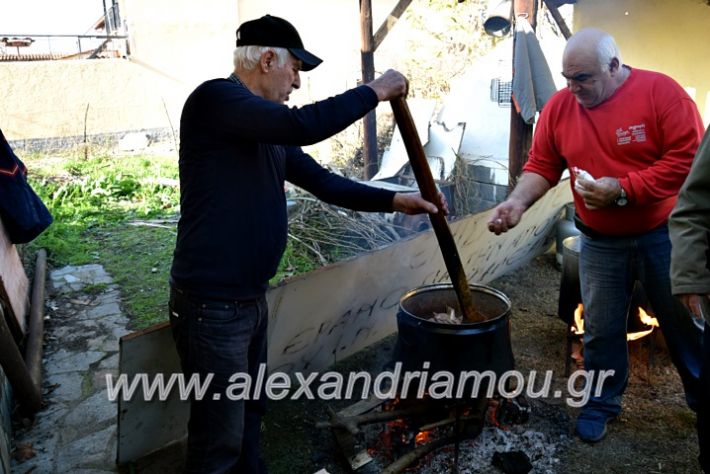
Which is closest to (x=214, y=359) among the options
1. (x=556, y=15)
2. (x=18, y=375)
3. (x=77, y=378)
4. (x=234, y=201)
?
(x=234, y=201)

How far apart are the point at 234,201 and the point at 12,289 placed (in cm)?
324

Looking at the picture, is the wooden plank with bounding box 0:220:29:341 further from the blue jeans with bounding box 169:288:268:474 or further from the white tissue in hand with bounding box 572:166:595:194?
the white tissue in hand with bounding box 572:166:595:194

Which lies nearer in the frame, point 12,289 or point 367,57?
point 12,289

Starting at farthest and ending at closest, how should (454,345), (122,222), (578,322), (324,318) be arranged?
(122,222) → (578,322) → (324,318) → (454,345)

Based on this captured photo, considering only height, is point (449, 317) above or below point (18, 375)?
above

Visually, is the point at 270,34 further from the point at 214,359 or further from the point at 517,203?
the point at 517,203

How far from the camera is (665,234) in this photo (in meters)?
3.10

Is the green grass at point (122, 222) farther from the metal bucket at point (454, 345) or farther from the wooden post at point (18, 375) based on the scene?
the metal bucket at point (454, 345)

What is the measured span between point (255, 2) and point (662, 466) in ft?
41.2

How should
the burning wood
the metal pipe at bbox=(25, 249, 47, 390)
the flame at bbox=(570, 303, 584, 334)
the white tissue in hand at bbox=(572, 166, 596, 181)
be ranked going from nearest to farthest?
the white tissue in hand at bbox=(572, 166, 596, 181) < the burning wood < the metal pipe at bbox=(25, 249, 47, 390) < the flame at bbox=(570, 303, 584, 334)

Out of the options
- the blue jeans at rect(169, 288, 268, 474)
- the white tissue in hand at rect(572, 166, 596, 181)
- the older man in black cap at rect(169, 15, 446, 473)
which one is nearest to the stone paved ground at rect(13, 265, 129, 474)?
the blue jeans at rect(169, 288, 268, 474)

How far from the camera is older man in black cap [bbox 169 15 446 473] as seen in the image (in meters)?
2.12

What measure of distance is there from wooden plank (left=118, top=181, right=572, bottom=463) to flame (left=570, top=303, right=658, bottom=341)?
3.98 feet

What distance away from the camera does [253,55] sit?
2326mm
